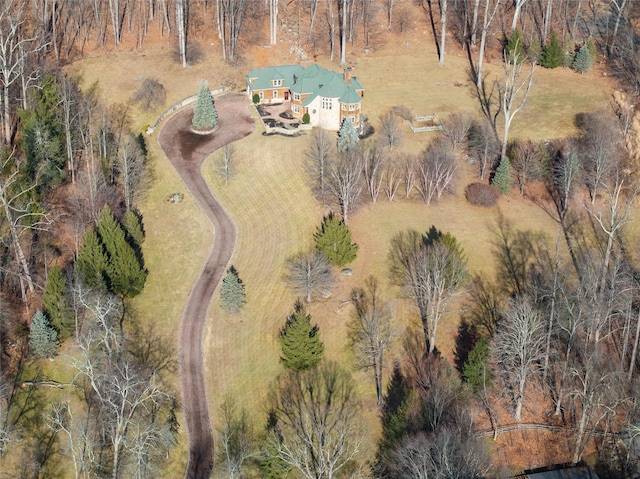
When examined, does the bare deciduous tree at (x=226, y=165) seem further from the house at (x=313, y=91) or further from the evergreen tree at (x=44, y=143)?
the evergreen tree at (x=44, y=143)

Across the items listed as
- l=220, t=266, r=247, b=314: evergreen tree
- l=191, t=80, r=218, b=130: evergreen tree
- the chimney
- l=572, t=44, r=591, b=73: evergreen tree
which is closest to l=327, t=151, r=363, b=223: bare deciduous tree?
l=220, t=266, r=247, b=314: evergreen tree

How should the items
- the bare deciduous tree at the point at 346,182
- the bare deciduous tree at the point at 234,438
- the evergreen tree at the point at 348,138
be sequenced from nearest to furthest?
the bare deciduous tree at the point at 234,438, the bare deciduous tree at the point at 346,182, the evergreen tree at the point at 348,138

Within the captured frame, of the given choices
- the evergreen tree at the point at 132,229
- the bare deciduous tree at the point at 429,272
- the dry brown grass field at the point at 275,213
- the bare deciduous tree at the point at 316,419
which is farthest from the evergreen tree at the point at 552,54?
the evergreen tree at the point at 132,229

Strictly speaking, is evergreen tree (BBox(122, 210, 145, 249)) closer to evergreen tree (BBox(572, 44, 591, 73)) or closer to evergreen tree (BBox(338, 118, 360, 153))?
evergreen tree (BBox(338, 118, 360, 153))

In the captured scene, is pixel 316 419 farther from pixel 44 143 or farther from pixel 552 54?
pixel 552 54

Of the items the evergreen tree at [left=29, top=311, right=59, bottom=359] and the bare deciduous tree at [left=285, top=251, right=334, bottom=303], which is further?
the bare deciduous tree at [left=285, top=251, right=334, bottom=303]

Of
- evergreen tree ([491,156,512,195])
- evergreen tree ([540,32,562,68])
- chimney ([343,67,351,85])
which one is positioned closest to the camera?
evergreen tree ([491,156,512,195])
